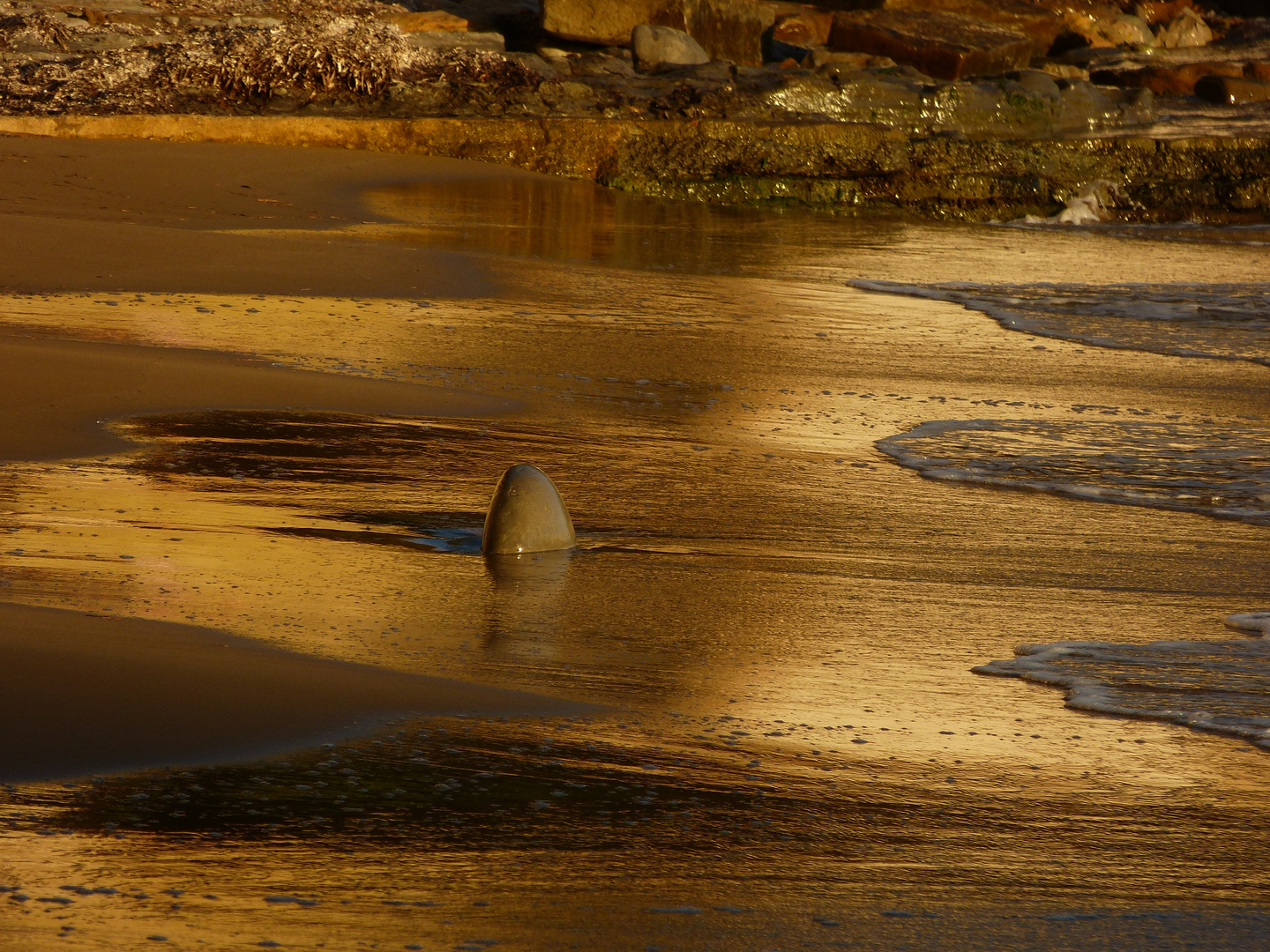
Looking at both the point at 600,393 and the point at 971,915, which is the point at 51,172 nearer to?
the point at 600,393

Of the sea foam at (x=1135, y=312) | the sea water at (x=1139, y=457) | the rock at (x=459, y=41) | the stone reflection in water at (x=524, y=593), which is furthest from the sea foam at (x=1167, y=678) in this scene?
the rock at (x=459, y=41)

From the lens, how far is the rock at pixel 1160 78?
1691 cm

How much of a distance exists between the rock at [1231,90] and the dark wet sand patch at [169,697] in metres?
15.8

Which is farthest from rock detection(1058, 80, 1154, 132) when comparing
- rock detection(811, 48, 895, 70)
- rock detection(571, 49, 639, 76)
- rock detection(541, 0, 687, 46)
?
rock detection(541, 0, 687, 46)

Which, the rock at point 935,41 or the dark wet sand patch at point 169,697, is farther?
the rock at point 935,41

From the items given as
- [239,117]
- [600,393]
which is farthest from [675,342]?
[239,117]

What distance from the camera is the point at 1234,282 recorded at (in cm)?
962

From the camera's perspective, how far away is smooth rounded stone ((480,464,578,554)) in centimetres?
355

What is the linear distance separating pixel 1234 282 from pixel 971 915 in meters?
8.48

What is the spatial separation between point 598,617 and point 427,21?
13975 mm

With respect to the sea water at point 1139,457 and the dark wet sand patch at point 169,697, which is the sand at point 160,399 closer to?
the dark wet sand patch at point 169,697

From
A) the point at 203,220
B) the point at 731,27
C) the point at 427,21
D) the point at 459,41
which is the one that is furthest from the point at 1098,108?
the point at 203,220

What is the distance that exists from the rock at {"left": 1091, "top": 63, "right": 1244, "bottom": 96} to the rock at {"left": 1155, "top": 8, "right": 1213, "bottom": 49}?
675cm

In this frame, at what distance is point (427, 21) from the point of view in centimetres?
1605
